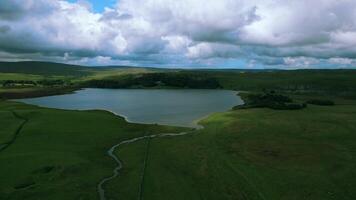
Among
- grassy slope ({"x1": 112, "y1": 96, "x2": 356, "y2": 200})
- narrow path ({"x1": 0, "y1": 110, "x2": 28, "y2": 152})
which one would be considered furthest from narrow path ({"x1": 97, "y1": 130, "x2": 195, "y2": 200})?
narrow path ({"x1": 0, "y1": 110, "x2": 28, "y2": 152})

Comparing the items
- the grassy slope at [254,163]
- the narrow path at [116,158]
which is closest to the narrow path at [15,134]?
the narrow path at [116,158]

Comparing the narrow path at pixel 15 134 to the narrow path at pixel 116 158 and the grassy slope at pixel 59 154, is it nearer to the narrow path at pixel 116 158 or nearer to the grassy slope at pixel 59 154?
the grassy slope at pixel 59 154

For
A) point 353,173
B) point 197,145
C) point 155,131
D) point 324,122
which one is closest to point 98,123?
point 155,131

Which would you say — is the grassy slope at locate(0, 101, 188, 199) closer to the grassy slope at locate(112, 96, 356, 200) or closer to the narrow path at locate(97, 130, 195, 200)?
the narrow path at locate(97, 130, 195, 200)

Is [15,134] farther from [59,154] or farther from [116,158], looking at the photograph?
[116,158]

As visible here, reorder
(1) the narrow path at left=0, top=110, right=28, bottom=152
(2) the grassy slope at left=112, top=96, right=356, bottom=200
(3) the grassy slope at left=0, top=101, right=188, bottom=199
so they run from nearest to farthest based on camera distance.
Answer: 1. (2) the grassy slope at left=112, top=96, right=356, bottom=200
2. (3) the grassy slope at left=0, top=101, right=188, bottom=199
3. (1) the narrow path at left=0, top=110, right=28, bottom=152

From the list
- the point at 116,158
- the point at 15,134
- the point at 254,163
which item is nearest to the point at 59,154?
the point at 116,158

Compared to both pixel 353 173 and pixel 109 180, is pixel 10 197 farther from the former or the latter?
pixel 353 173
